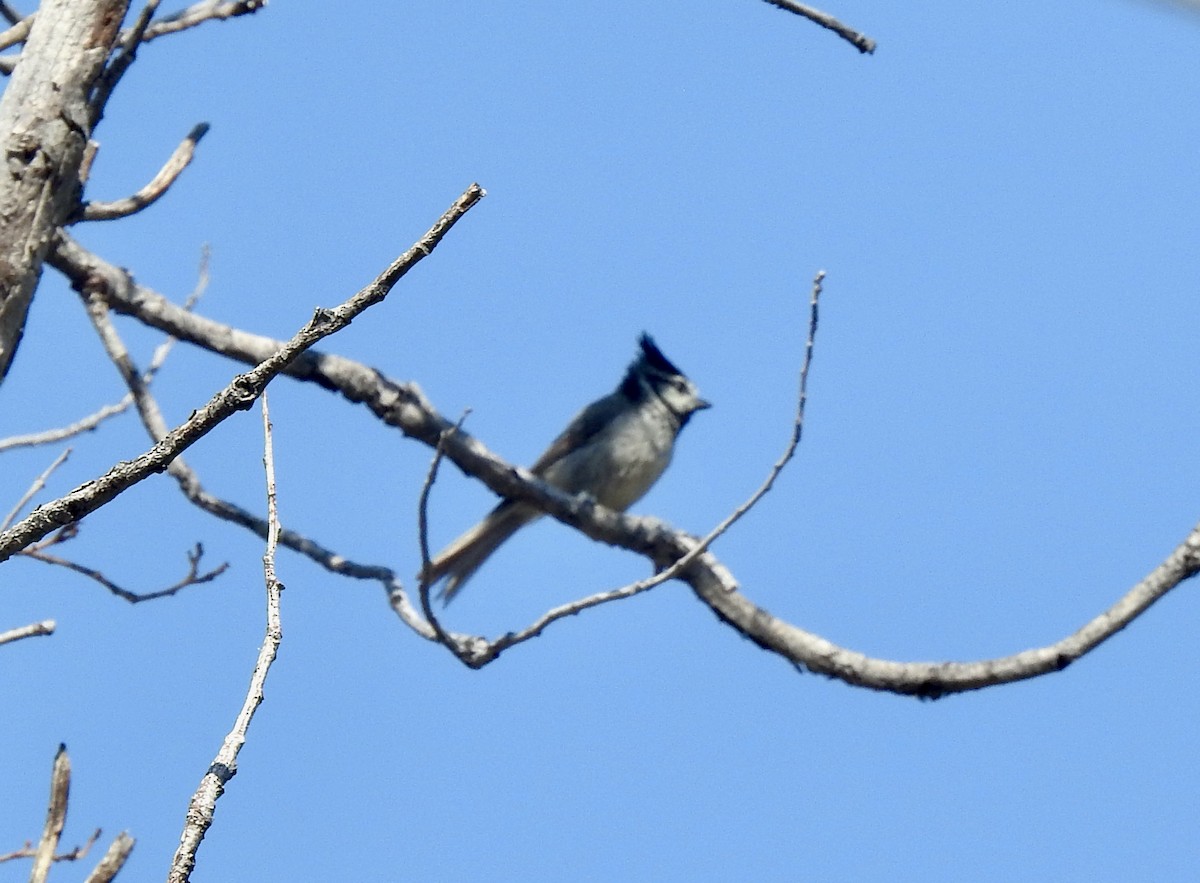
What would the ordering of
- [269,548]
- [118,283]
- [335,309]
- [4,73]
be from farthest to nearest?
[118,283], [4,73], [269,548], [335,309]

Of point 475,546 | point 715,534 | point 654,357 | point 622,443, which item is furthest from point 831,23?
point 654,357

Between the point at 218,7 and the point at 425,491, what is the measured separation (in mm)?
1613

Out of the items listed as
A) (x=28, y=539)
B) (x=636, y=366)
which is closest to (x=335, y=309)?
(x=28, y=539)

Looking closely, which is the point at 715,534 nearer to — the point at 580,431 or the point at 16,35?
the point at 16,35

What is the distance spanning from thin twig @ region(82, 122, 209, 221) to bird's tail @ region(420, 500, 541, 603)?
12.5 feet

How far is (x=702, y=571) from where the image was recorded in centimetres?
581

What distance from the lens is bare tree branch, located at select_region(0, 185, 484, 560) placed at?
1942mm

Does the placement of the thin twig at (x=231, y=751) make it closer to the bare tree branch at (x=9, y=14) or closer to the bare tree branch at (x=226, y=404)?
the bare tree branch at (x=226, y=404)

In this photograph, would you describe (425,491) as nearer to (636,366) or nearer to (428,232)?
(428,232)

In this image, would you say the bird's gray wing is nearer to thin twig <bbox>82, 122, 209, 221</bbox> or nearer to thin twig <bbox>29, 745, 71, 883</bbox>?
thin twig <bbox>82, 122, 209, 221</bbox>

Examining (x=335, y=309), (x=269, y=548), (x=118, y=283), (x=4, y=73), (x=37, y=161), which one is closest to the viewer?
(x=335, y=309)

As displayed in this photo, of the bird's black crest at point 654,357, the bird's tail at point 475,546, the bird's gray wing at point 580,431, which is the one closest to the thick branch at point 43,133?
the bird's tail at point 475,546

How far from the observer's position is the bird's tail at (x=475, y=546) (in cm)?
823

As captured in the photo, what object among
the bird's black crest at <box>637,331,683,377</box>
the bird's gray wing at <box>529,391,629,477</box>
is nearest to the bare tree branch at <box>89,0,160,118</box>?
the bird's gray wing at <box>529,391,629,477</box>
